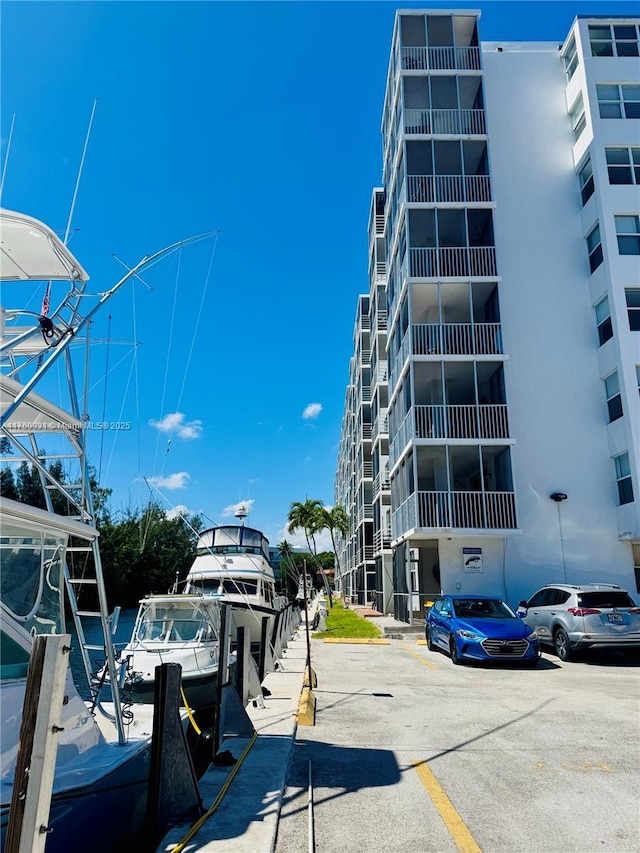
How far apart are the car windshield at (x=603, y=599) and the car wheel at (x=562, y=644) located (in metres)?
0.88

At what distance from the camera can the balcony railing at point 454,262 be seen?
2264cm

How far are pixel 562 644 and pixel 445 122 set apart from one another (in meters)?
20.5

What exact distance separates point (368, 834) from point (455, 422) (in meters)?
17.8

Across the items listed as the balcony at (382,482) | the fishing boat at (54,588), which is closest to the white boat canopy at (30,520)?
the fishing boat at (54,588)

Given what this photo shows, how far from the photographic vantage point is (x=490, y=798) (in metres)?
4.89

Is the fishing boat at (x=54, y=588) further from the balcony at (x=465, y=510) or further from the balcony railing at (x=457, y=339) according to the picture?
the balcony railing at (x=457, y=339)

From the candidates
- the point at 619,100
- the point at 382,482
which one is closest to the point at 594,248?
the point at 619,100

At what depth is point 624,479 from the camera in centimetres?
2083

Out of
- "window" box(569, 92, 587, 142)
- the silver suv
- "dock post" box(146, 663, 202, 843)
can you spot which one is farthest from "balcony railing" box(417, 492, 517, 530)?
"dock post" box(146, 663, 202, 843)

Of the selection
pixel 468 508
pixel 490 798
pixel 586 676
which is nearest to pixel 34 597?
pixel 490 798

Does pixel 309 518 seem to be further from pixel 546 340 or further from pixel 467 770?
pixel 467 770

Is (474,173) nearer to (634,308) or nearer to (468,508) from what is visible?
(634,308)

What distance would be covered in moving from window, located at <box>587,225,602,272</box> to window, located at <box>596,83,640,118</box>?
182 inches

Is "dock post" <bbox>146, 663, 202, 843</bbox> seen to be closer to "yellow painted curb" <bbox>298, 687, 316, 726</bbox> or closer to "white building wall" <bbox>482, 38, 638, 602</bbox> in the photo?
"yellow painted curb" <bbox>298, 687, 316, 726</bbox>
